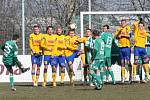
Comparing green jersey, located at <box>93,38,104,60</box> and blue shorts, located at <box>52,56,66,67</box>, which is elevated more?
green jersey, located at <box>93,38,104,60</box>

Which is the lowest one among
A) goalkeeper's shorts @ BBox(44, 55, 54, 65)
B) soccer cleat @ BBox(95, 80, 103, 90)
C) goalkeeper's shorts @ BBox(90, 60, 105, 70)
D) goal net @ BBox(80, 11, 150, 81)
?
soccer cleat @ BBox(95, 80, 103, 90)

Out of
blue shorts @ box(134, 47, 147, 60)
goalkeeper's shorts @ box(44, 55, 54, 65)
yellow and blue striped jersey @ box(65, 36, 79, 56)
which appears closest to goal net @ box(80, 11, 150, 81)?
yellow and blue striped jersey @ box(65, 36, 79, 56)

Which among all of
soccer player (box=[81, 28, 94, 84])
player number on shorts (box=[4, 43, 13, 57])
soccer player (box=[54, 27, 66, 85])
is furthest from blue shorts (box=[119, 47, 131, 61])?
player number on shorts (box=[4, 43, 13, 57])

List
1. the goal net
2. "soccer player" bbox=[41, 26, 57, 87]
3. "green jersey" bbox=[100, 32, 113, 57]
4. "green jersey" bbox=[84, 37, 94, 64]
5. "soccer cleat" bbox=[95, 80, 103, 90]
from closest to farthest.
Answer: "soccer cleat" bbox=[95, 80, 103, 90] → "green jersey" bbox=[100, 32, 113, 57] → "green jersey" bbox=[84, 37, 94, 64] → "soccer player" bbox=[41, 26, 57, 87] → the goal net

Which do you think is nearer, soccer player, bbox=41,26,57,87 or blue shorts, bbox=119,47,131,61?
soccer player, bbox=41,26,57,87

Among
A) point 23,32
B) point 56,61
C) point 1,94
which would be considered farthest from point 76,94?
point 23,32

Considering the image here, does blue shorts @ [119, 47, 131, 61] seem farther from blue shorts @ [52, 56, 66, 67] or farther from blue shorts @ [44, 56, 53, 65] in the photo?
blue shorts @ [44, 56, 53, 65]

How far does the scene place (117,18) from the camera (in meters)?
21.9

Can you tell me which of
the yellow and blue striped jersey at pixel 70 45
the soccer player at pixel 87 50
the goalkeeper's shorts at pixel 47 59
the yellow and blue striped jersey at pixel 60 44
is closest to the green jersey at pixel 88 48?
the soccer player at pixel 87 50

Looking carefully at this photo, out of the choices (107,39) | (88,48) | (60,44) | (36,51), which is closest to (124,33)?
(88,48)

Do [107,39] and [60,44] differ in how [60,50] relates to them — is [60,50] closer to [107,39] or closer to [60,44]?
[60,44]

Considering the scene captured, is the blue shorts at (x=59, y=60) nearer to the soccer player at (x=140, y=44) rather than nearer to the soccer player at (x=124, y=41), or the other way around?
the soccer player at (x=124, y=41)

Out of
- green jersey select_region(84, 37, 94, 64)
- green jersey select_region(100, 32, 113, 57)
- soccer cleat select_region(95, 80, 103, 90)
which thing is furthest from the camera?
green jersey select_region(84, 37, 94, 64)

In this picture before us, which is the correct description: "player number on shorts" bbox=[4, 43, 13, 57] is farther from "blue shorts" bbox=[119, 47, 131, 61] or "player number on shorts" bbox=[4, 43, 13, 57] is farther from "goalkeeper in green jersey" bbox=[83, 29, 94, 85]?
"blue shorts" bbox=[119, 47, 131, 61]
